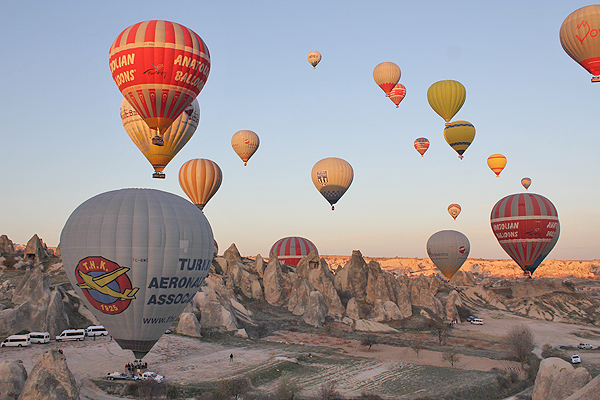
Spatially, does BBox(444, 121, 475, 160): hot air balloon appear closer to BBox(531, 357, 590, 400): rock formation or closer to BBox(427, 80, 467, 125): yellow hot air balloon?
BBox(427, 80, 467, 125): yellow hot air balloon

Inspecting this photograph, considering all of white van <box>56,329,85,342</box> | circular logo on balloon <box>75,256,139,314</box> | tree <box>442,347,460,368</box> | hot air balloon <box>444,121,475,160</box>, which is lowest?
tree <box>442,347,460,368</box>

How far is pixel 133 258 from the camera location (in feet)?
112

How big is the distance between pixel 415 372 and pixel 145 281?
24660mm

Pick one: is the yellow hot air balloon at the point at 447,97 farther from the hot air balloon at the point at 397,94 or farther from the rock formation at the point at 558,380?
the rock formation at the point at 558,380

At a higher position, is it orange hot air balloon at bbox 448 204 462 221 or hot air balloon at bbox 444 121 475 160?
hot air balloon at bbox 444 121 475 160

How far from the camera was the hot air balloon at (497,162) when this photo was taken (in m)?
101

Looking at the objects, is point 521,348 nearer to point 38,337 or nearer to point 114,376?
point 114,376

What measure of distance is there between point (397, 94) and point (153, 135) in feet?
157

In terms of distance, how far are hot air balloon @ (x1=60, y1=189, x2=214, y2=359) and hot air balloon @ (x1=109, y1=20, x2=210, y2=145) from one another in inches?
576

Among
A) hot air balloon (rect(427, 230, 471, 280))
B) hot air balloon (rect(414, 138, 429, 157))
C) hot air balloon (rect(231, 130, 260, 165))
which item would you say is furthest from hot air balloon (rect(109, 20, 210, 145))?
hot air balloon (rect(427, 230, 471, 280))

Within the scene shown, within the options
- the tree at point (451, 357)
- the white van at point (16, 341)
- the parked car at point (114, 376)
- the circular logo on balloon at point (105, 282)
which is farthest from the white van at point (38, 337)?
the tree at point (451, 357)

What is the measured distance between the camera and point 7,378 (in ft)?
98.5

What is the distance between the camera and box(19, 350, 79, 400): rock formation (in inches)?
1130

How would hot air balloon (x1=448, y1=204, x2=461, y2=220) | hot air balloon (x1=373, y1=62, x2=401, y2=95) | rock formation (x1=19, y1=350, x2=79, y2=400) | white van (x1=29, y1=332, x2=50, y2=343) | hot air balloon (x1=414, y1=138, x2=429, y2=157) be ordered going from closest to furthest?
rock formation (x1=19, y1=350, x2=79, y2=400) < white van (x1=29, y1=332, x2=50, y2=343) < hot air balloon (x1=373, y1=62, x2=401, y2=95) < hot air balloon (x1=414, y1=138, x2=429, y2=157) < hot air balloon (x1=448, y1=204, x2=461, y2=220)
